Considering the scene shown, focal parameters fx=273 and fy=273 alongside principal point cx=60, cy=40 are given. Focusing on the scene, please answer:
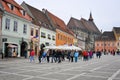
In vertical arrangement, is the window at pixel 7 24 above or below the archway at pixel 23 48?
above

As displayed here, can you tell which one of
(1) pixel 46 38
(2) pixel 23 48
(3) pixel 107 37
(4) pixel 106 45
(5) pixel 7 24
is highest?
(3) pixel 107 37

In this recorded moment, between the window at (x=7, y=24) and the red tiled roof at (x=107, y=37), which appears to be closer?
the window at (x=7, y=24)

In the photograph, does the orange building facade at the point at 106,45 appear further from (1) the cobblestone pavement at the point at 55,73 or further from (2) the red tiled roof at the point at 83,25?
(1) the cobblestone pavement at the point at 55,73

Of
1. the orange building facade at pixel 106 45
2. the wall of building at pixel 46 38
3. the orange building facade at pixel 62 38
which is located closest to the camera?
the wall of building at pixel 46 38

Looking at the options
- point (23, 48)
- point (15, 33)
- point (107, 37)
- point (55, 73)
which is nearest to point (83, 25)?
point (107, 37)

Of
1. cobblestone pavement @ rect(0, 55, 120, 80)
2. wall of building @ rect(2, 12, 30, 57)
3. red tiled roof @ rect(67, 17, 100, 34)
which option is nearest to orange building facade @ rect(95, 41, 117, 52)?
red tiled roof @ rect(67, 17, 100, 34)

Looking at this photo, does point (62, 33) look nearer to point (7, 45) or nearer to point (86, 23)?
point (7, 45)

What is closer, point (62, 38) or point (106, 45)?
point (62, 38)

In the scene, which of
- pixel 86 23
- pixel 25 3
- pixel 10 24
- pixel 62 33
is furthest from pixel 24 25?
pixel 86 23

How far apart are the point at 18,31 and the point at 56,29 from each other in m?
19.9

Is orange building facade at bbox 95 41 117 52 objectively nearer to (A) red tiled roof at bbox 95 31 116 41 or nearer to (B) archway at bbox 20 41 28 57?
(A) red tiled roof at bbox 95 31 116 41

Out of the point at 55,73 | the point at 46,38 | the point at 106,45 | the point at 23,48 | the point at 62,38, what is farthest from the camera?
the point at 106,45

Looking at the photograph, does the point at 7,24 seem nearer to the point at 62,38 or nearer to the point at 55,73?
the point at 55,73

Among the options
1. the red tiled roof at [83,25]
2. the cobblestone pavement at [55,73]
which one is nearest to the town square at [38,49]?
the cobblestone pavement at [55,73]
